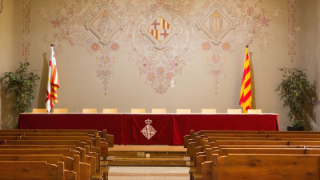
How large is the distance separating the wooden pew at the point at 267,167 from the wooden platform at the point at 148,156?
13.9 ft

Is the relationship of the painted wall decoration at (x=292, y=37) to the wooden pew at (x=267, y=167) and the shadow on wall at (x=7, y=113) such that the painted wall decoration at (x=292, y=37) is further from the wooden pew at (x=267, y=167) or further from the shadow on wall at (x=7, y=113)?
the wooden pew at (x=267, y=167)

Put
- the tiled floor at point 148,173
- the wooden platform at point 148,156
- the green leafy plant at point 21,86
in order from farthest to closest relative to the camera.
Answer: the green leafy plant at point 21,86 → the wooden platform at point 148,156 → the tiled floor at point 148,173

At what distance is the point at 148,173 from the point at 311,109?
21.4ft

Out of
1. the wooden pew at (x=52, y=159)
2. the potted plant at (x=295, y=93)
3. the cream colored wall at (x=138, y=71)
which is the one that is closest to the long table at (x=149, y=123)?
the potted plant at (x=295, y=93)

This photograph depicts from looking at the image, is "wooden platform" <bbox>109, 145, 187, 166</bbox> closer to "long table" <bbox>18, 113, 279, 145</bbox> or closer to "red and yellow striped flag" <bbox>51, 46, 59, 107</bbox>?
"long table" <bbox>18, 113, 279, 145</bbox>

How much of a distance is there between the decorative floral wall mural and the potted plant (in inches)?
44.4

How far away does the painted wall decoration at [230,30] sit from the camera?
11047 millimetres

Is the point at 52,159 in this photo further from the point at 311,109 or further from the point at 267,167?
the point at 311,109

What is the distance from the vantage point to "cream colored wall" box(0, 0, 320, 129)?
36.1 feet

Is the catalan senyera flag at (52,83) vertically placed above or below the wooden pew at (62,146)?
above

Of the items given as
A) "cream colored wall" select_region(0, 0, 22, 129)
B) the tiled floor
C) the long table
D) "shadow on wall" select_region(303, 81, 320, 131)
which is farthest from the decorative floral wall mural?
the tiled floor

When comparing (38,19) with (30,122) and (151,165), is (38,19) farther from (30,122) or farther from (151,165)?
(151,165)

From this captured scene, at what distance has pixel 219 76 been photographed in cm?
1105

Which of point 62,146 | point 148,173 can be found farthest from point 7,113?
point 62,146
